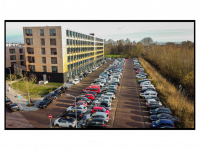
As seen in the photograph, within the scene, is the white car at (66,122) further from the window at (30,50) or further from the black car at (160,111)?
the window at (30,50)

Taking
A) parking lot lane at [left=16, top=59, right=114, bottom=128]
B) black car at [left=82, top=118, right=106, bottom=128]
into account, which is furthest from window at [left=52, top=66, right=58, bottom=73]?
black car at [left=82, top=118, right=106, bottom=128]

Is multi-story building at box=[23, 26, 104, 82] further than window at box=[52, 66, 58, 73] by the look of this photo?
No

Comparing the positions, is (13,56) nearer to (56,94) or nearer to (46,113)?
(56,94)

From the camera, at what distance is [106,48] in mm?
102750

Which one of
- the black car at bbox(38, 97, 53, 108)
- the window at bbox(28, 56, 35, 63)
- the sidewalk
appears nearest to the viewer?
the black car at bbox(38, 97, 53, 108)

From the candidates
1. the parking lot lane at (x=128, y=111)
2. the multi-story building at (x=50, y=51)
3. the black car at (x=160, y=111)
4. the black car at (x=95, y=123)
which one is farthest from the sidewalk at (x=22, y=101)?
the black car at (x=160, y=111)

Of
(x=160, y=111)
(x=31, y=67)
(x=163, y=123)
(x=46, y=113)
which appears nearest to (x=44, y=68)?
(x=31, y=67)

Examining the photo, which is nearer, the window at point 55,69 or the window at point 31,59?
the window at point 55,69

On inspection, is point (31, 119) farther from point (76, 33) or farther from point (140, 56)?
point (140, 56)

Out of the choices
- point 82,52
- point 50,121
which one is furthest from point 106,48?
point 50,121

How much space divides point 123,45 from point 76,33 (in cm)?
5941

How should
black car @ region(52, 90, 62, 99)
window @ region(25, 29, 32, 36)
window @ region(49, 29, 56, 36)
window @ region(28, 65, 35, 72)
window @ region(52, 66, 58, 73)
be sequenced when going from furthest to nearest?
window @ region(28, 65, 35, 72)
window @ region(52, 66, 58, 73)
window @ region(25, 29, 32, 36)
window @ region(49, 29, 56, 36)
black car @ region(52, 90, 62, 99)

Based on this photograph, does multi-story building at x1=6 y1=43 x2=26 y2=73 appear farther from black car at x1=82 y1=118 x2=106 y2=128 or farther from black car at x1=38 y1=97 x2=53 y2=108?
black car at x1=82 y1=118 x2=106 y2=128

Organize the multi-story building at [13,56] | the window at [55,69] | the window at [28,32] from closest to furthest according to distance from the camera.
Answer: the window at [28,32], the window at [55,69], the multi-story building at [13,56]
